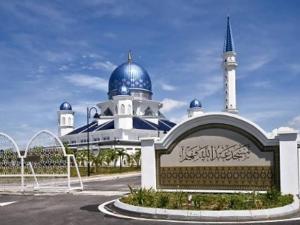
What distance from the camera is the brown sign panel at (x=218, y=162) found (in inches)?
634

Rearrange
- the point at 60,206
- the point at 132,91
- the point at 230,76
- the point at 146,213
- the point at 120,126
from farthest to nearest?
the point at 132,91, the point at 120,126, the point at 230,76, the point at 60,206, the point at 146,213

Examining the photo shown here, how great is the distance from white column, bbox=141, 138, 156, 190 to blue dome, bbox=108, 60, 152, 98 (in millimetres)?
70103

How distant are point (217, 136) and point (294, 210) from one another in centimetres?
451

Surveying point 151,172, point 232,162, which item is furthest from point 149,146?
point 232,162

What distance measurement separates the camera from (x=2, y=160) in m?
26.1

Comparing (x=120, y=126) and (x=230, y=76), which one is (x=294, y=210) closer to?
(x=230, y=76)

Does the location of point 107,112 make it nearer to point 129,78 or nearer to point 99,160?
point 129,78

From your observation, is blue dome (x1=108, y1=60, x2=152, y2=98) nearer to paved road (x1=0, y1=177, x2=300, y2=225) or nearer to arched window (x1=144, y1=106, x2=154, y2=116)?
arched window (x1=144, y1=106, x2=154, y2=116)

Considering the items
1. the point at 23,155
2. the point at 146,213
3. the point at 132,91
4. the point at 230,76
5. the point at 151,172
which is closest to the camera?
the point at 146,213

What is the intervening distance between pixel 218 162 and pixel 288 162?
2569 mm

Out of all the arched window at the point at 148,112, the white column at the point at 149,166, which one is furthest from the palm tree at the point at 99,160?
the white column at the point at 149,166

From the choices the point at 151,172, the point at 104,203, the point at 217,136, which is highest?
the point at 217,136

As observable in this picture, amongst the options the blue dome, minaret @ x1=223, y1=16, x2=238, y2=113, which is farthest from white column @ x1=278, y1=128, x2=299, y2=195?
the blue dome

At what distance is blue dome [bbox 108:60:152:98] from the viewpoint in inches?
3499
